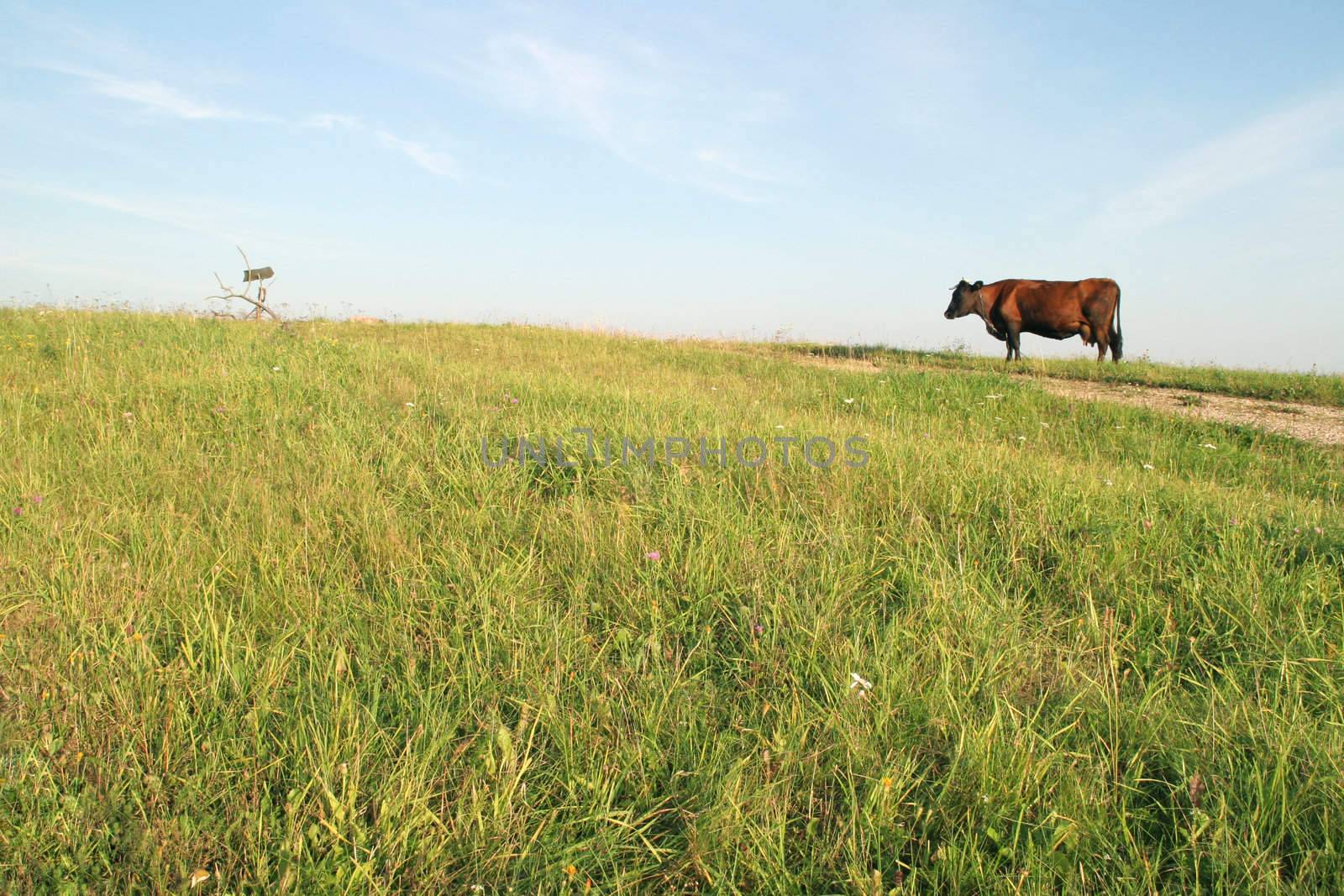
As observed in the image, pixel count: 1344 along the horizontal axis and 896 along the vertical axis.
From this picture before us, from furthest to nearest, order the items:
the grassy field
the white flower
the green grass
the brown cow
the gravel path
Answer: the brown cow < the green grass < the gravel path < the white flower < the grassy field

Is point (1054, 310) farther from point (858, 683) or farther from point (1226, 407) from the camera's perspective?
point (858, 683)

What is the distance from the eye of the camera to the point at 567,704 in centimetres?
207

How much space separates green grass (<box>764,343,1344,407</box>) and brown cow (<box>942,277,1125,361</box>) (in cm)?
109

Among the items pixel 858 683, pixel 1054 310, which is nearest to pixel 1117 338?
pixel 1054 310

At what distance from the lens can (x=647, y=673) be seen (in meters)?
2.21

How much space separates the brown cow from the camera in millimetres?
13617

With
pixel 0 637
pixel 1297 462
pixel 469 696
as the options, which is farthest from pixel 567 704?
pixel 1297 462

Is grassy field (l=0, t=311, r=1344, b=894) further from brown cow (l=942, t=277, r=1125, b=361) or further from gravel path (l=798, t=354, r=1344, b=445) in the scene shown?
brown cow (l=942, t=277, r=1125, b=361)

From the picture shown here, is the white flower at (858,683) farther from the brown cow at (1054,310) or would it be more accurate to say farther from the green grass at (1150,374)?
the brown cow at (1054,310)

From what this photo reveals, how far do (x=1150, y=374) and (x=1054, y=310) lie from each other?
383 centimetres

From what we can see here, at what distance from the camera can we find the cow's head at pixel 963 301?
583 inches

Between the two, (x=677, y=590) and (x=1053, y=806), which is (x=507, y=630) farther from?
(x=1053, y=806)

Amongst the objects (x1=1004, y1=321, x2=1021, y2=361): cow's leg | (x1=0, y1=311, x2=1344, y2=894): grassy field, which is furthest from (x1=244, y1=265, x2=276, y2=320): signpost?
(x1=1004, y1=321, x2=1021, y2=361): cow's leg

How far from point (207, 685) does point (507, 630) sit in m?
0.84
